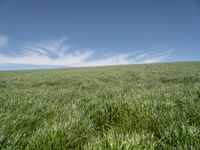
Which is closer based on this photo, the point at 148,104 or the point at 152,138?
the point at 152,138

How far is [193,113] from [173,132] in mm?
867

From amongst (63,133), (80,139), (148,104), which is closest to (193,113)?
(148,104)

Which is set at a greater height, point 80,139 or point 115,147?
point 115,147

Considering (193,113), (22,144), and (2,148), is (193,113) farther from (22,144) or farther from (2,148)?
(2,148)

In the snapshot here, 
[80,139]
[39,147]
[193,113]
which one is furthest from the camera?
[193,113]

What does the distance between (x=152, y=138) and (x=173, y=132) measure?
295 mm

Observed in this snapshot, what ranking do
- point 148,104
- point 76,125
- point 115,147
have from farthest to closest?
point 148,104
point 76,125
point 115,147

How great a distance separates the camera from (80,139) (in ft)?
7.16

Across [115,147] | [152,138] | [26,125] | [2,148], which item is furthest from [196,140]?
[26,125]

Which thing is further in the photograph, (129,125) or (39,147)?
(129,125)

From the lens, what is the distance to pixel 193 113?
253 centimetres

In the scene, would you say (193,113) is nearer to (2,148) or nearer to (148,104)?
(148,104)

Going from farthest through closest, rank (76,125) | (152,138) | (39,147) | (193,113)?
(193,113) < (76,125) < (152,138) < (39,147)

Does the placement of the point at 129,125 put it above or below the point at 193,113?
below
